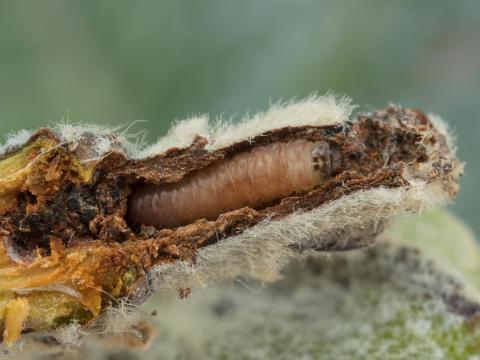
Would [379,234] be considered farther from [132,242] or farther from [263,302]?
[132,242]

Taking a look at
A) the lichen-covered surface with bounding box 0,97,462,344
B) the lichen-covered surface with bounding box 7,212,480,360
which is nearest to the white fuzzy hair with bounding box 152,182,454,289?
the lichen-covered surface with bounding box 0,97,462,344

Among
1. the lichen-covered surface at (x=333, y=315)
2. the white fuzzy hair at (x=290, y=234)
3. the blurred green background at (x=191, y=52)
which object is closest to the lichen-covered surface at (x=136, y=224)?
the white fuzzy hair at (x=290, y=234)

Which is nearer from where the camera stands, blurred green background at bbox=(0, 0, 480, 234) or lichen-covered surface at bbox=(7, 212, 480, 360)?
lichen-covered surface at bbox=(7, 212, 480, 360)

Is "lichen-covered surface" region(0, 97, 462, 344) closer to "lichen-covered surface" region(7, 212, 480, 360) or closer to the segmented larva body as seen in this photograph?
the segmented larva body

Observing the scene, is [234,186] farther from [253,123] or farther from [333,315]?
[333,315]

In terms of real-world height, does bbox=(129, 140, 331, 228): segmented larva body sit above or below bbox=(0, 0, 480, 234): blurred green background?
below

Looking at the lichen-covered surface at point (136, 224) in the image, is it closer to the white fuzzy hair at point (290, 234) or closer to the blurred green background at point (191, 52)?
the white fuzzy hair at point (290, 234)

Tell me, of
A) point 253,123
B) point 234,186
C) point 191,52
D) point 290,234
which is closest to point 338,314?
point 290,234
